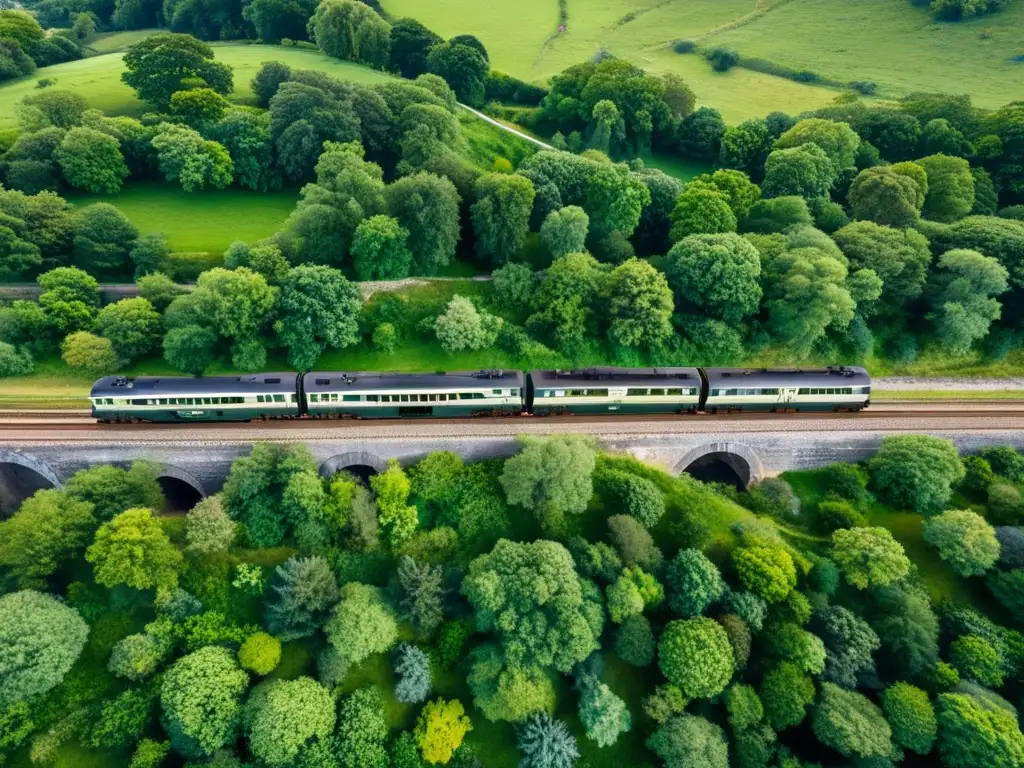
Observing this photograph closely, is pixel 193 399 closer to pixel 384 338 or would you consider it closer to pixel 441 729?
pixel 384 338

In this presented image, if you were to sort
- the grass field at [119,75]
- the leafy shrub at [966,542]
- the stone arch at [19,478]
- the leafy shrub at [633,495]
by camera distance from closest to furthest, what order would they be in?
1. the leafy shrub at [966,542]
2. the leafy shrub at [633,495]
3. the stone arch at [19,478]
4. the grass field at [119,75]

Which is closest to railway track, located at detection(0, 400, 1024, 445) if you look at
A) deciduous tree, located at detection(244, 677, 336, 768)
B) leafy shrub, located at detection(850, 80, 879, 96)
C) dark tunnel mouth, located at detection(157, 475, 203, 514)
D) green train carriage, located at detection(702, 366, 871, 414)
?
green train carriage, located at detection(702, 366, 871, 414)

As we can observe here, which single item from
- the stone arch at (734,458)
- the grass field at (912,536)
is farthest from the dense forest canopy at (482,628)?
the stone arch at (734,458)

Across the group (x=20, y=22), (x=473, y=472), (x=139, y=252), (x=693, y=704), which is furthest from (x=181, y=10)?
(x=693, y=704)

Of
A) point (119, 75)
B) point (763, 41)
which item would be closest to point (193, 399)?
point (119, 75)

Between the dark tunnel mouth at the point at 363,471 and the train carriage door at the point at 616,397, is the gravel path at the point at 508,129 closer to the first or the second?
the train carriage door at the point at 616,397
